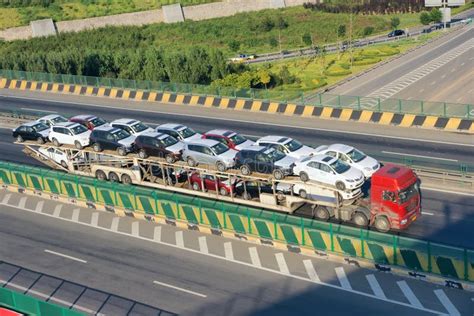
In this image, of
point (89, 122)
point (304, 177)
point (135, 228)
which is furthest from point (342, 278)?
point (89, 122)

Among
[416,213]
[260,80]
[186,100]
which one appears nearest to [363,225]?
[416,213]

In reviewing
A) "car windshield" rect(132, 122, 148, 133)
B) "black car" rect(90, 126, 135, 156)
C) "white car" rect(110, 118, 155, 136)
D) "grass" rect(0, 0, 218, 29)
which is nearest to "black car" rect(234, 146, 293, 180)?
"black car" rect(90, 126, 135, 156)

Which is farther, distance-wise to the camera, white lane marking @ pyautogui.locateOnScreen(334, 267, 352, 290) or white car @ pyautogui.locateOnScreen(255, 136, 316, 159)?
white car @ pyautogui.locateOnScreen(255, 136, 316, 159)

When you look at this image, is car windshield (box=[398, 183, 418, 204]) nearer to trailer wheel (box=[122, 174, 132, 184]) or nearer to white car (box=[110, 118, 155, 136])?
trailer wheel (box=[122, 174, 132, 184])

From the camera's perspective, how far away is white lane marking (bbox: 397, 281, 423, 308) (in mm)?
26469

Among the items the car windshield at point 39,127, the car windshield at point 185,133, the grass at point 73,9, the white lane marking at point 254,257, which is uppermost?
the grass at point 73,9

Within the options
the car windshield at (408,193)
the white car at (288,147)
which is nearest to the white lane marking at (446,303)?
the car windshield at (408,193)

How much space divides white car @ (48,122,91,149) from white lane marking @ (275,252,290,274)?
58.2 ft

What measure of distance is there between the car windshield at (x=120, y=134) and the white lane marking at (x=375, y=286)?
64.4ft

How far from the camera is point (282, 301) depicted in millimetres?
27641

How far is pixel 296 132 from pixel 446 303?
25347 millimetres

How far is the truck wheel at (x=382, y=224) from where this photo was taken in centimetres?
3200

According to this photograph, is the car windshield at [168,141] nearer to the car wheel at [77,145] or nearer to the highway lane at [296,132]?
the car wheel at [77,145]

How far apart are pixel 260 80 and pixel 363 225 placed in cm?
3680
